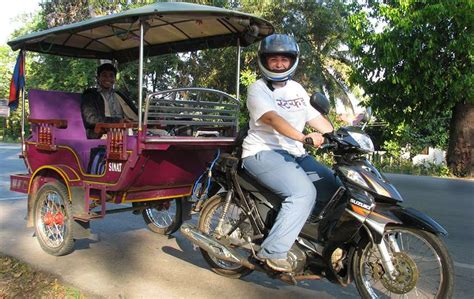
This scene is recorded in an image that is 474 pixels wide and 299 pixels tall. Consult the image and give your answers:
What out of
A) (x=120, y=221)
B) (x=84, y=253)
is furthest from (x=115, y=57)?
(x=84, y=253)

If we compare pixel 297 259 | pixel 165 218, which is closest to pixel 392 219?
pixel 297 259

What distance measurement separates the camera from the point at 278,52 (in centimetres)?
380

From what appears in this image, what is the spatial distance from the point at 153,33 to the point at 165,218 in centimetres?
228

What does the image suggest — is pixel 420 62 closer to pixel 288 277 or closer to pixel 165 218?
pixel 165 218

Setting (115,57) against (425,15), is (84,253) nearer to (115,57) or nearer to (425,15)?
(115,57)

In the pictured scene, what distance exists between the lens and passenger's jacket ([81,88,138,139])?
18.6 ft

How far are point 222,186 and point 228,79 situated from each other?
56.3 ft

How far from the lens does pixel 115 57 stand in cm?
684

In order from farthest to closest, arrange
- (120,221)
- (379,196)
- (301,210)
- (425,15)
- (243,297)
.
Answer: (425,15), (120,221), (243,297), (301,210), (379,196)

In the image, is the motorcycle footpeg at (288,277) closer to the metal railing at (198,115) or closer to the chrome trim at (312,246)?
the chrome trim at (312,246)

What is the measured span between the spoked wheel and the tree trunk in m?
11.1

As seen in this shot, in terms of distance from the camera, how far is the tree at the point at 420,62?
12273 millimetres

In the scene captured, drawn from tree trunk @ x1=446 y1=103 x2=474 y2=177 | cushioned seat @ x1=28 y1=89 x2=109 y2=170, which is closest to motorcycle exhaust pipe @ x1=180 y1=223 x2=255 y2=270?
cushioned seat @ x1=28 y1=89 x2=109 y2=170

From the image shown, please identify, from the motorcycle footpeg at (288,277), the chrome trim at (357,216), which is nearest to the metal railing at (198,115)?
the motorcycle footpeg at (288,277)
